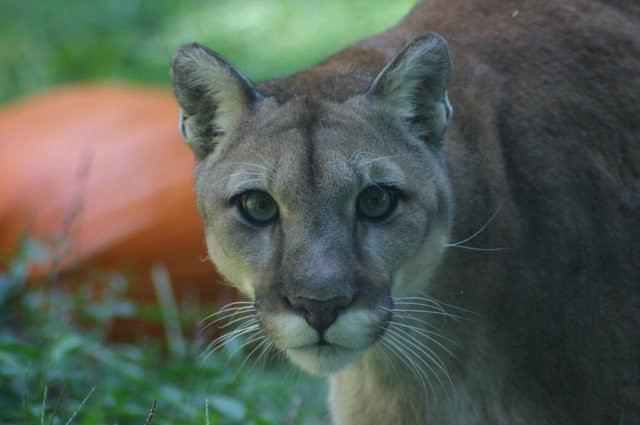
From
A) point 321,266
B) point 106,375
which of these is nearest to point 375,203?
point 321,266

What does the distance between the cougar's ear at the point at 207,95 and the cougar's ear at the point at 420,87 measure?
45 centimetres

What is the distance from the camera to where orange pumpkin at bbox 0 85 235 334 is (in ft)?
24.1

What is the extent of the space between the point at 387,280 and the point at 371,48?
1.09m

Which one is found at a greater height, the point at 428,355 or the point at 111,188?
the point at 428,355

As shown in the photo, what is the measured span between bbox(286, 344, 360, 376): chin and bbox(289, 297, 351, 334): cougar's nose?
4.8 inches

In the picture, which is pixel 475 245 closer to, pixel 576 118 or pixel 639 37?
pixel 576 118

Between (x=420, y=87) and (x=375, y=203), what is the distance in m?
0.46

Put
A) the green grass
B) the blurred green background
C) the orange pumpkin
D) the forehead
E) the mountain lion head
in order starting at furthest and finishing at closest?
the blurred green background → the orange pumpkin → the green grass → the forehead → the mountain lion head

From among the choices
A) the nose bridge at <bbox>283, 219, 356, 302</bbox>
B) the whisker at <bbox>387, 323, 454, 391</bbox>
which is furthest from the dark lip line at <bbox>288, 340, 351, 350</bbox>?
the whisker at <bbox>387, 323, 454, 391</bbox>

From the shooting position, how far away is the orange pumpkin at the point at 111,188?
289 inches

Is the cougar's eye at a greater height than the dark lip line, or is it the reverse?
the cougar's eye

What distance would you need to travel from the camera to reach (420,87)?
14.7 ft

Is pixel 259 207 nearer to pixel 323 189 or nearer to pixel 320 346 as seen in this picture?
pixel 323 189

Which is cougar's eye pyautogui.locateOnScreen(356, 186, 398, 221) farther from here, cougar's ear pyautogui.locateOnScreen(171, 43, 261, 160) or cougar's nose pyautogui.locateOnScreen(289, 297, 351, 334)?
cougar's ear pyautogui.locateOnScreen(171, 43, 261, 160)
